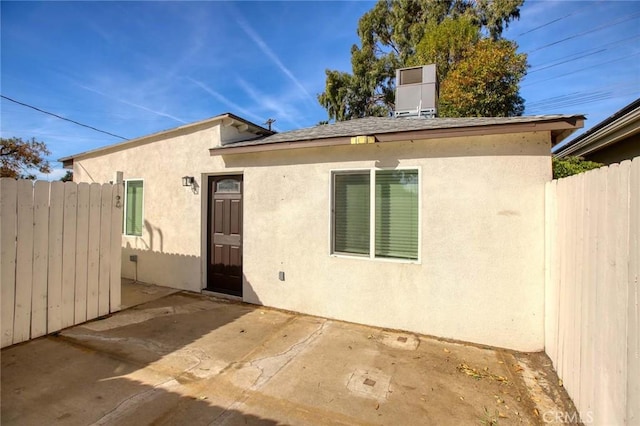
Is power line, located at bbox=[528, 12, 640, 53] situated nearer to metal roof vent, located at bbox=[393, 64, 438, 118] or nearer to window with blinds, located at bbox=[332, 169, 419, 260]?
metal roof vent, located at bbox=[393, 64, 438, 118]

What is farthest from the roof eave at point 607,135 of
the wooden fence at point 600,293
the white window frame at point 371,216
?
the white window frame at point 371,216

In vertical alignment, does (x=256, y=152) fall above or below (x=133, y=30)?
below

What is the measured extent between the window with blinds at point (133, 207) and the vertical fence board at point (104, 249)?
2451 millimetres

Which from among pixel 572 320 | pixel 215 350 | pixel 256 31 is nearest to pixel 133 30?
pixel 256 31

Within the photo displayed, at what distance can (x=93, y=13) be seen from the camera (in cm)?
700

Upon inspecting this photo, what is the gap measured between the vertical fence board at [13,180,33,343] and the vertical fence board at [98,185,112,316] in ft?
3.03

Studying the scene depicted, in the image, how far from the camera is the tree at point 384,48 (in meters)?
18.1

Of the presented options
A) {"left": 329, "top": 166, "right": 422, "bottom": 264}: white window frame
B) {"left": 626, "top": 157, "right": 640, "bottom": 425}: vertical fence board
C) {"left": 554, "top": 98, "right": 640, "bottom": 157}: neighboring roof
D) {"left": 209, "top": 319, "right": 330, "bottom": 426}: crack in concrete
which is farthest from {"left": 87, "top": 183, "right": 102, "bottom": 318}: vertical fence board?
{"left": 554, "top": 98, "right": 640, "bottom": 157}: neighboring roof

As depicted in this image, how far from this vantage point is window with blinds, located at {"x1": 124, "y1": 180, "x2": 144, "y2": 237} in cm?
731

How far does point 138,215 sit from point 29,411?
5474 mm

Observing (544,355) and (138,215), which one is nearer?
(544,355)

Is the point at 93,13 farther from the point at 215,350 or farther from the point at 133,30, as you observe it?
the point at 215,350

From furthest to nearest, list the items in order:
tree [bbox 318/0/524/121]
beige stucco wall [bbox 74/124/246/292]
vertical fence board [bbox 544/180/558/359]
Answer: tree [bbox 318/0/524/121] → beige stucco wall [bbox 74/124/246/292] → vertical fence board [bbox 544/180/558/359]

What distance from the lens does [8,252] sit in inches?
148
